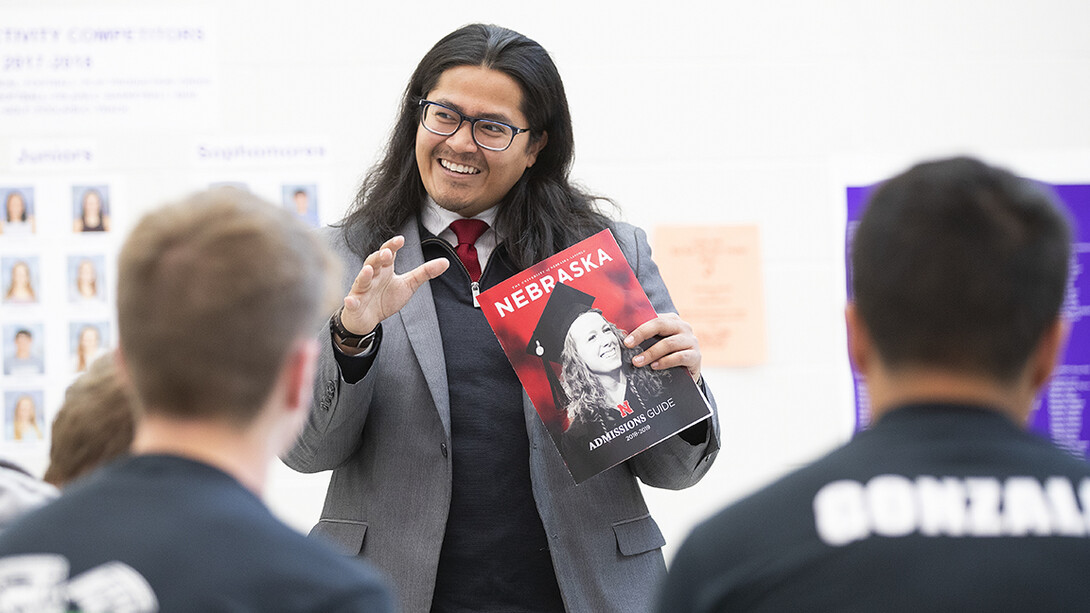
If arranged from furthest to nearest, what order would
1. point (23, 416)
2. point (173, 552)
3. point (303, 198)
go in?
point (303, 198), point (23, 416), point (173, 552)

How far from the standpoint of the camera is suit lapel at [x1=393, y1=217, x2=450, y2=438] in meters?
1.83

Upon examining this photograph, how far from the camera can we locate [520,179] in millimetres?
2125

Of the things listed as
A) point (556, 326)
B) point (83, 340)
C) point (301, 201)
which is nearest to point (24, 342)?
point (83, 340)

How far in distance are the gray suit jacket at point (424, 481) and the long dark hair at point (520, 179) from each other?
0.19m

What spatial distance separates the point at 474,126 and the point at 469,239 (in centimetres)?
22

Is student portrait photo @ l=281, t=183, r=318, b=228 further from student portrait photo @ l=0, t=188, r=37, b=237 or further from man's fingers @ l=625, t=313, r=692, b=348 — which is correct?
man's fingers @ l=625, t=313, r=692, b=348

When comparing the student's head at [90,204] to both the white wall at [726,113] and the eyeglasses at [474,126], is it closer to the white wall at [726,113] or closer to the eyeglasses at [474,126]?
the white wall at [726,113]

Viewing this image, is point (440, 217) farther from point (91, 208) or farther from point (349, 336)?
point (91, 208)

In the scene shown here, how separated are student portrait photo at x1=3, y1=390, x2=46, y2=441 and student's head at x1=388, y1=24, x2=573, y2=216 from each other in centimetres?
166

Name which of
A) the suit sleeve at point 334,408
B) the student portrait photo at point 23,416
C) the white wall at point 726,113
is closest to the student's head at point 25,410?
the student portrait photo at point 23,416

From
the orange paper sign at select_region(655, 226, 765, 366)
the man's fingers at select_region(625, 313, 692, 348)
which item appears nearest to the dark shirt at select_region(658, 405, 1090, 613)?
the man's fingers at select_region(625, 313, 692, 348)

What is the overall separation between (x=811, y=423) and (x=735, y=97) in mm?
1049

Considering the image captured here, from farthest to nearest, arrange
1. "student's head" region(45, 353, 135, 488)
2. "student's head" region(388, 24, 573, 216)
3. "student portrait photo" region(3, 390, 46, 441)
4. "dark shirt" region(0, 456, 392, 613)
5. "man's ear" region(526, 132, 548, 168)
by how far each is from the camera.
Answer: "student portrait photo" region(3, 390, 46, 441) < "man's ear" region(526, 132, 548, 168) < "student's head" region(388, 24, 573, 216) < "student's head" region(45, 353, 135, 488) < "dark shirt" region(0, 456, 392, 613)

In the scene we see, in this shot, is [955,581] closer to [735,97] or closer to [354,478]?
[354,478]
